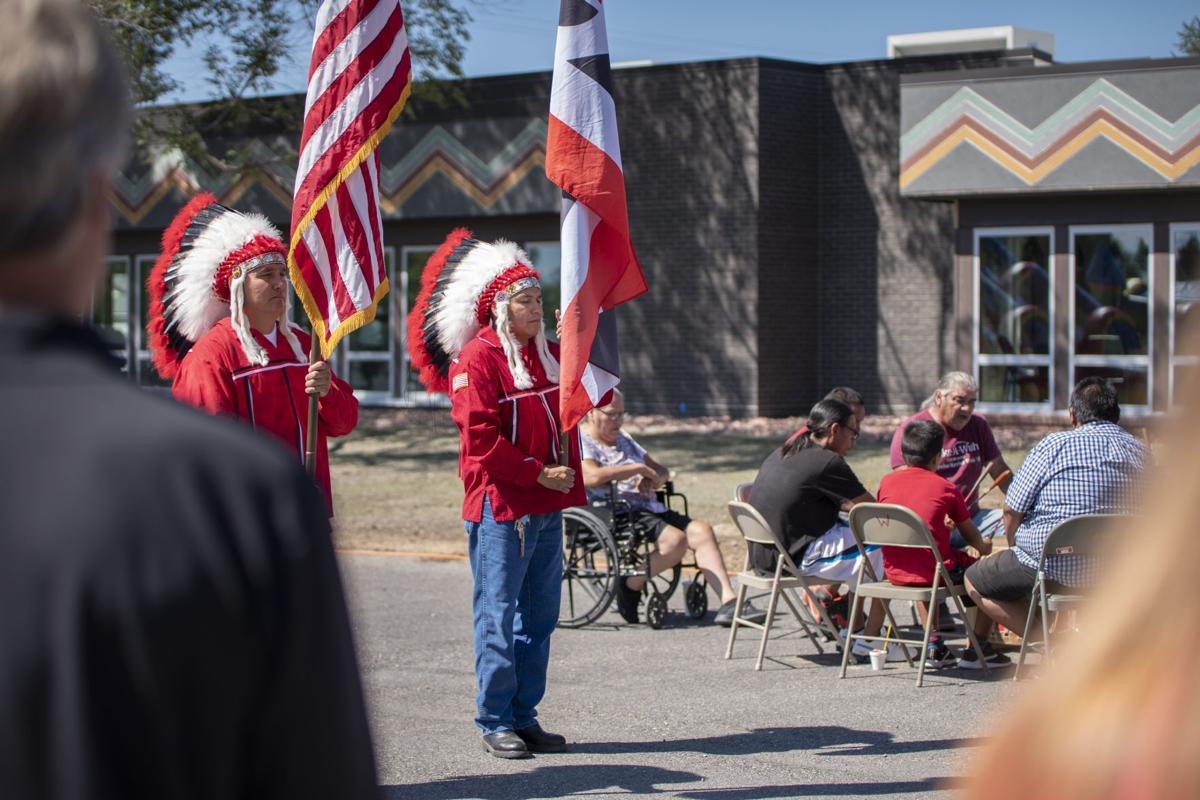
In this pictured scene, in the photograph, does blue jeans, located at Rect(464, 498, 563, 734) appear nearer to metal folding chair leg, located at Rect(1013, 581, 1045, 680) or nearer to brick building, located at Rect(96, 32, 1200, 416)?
metal folding chair leg, located at Rect(1013, 581, 1045, 680)

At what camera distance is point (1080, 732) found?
3.92ft

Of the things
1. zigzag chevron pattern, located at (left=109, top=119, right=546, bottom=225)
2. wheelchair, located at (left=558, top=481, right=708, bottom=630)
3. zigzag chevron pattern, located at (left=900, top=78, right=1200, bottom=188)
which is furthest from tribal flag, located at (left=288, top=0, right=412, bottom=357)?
zigzag chevron pattern, located at (left=109, top=119, right=546, bottom=225)

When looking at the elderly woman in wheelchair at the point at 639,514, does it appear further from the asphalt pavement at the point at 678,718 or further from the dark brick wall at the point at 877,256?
the dark brick wall at the point at 877,256

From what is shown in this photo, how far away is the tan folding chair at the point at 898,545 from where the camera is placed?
7465 millimetres

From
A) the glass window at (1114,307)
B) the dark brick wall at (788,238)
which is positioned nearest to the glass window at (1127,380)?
the glass window at (1114,307)

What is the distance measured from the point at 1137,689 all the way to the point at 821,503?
7.20m

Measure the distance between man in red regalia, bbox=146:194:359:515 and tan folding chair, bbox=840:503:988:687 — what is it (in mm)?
3026

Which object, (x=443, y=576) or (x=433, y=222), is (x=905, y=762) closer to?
(x=443, y=576)

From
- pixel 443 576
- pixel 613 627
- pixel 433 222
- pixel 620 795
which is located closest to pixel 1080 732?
pixel 620 795

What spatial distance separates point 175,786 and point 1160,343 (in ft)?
65.8

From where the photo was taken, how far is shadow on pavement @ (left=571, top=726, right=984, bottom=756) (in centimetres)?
627

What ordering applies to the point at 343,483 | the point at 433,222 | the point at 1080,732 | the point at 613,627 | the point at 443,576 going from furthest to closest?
the point at 433,222
the point at 343,483
the point at 443,576
the point at 613,627
the point at 1080,732

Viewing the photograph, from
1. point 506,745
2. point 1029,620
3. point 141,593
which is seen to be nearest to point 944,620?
point 1029,620

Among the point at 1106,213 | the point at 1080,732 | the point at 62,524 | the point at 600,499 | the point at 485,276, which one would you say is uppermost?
the point at 1106,213
